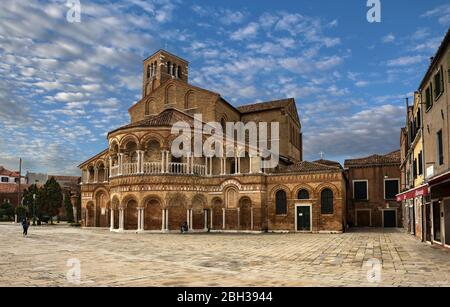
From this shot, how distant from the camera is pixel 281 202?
30.0 m

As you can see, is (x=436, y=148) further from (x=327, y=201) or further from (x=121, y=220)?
(x=121, y=220)

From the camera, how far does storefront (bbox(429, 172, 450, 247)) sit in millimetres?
15160

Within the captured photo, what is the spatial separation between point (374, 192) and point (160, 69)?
87.6 ft

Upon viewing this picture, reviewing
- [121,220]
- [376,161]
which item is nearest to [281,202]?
[121,220]

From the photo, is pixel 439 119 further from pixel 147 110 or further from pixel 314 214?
pixel 147 110

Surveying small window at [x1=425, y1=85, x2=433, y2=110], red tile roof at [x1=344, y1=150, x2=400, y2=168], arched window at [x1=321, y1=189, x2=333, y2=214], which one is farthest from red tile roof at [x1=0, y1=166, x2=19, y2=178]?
small window at [x1=425, y1=85, x2=433, y2=110]

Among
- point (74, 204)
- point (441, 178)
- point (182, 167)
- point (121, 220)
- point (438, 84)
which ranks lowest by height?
point (121, 220)

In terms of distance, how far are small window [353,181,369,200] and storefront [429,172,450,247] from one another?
69.5 feet

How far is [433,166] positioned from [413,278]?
9.43 m

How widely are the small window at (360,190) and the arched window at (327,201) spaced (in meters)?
12.6

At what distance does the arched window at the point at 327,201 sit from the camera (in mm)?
28391

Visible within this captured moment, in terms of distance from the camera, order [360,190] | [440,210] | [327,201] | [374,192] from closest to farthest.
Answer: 1. [440,210]
2. [327,201]
3. [374,192]
4. [360,190]

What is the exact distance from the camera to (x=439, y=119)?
16172mm
